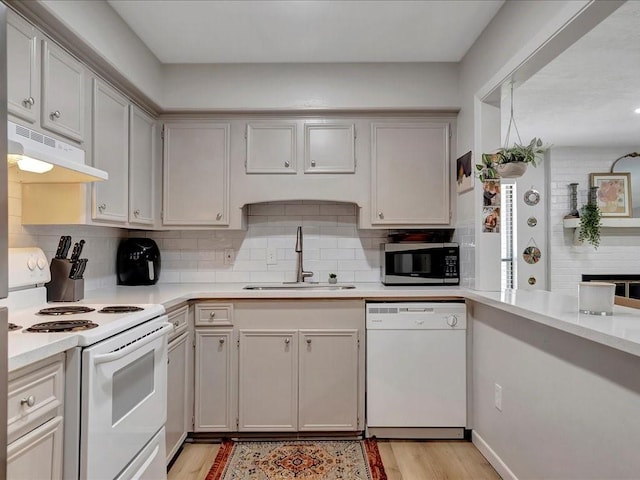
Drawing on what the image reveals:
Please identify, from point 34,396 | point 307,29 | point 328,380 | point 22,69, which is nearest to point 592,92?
point 307,29

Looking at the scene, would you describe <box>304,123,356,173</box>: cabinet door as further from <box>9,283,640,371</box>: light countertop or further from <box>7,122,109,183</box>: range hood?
<box>7,122,109,183</box>: range hood

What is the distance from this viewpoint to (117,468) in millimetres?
1539

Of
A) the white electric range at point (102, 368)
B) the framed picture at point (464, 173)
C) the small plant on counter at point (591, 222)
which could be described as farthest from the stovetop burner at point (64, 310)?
the small plant on counter at point (591, 222)

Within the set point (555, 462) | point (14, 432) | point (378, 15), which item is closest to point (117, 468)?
point (14, 432)

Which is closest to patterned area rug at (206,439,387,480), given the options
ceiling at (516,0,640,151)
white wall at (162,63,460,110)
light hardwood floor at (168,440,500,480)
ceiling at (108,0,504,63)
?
light hardwood floor at (168,440,500,480)

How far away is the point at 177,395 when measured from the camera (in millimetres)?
2420

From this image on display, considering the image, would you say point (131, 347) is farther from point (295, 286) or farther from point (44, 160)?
point (295, 286)

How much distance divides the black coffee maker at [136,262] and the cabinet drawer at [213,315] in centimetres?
60

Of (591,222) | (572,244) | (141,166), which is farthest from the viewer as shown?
(572,244)

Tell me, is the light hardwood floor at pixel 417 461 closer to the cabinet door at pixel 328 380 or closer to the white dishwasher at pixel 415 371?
the white dishwasher at pixel 415 371

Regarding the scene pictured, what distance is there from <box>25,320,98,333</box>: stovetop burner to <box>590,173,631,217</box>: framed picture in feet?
16.1

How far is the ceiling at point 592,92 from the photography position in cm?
Answer: 242

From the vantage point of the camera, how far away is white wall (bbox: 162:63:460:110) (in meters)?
2.91

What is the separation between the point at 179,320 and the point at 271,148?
→ 1331 millimetres
